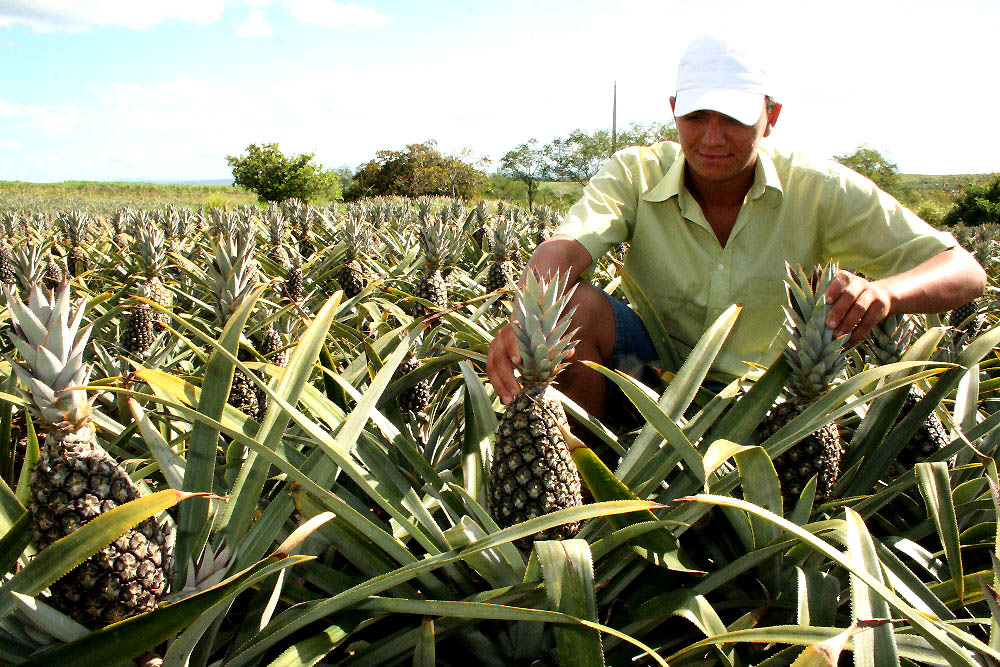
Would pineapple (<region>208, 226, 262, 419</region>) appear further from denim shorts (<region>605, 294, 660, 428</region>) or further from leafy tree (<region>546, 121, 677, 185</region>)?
leafy tree (<region>546, 121, 677, 185</region>)

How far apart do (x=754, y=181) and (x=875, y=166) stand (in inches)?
1539

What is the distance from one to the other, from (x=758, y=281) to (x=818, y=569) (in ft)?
4.18

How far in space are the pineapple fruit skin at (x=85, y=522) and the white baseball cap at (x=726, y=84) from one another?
6.49 ft

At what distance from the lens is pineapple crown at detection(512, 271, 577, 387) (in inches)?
54.4

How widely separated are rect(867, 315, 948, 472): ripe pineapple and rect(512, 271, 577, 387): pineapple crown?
1080 millimetres

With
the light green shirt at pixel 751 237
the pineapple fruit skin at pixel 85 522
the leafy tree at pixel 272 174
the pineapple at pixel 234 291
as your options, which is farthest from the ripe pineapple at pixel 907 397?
the leafy tree at pixel 272 174

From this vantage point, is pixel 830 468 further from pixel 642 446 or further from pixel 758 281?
pixel 758 281

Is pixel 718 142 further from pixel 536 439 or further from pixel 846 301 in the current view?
pixel 536 439

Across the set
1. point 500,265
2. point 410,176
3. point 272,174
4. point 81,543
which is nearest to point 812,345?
point 81,543

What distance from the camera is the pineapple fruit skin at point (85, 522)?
1.06 meters

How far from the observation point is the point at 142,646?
39.6 inches

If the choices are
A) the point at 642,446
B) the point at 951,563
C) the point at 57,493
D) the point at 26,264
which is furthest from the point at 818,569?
the point at 26,264

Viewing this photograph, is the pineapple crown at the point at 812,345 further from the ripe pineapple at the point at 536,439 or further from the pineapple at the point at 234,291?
the pineapple at the point at 234,291

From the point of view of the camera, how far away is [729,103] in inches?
83.6
